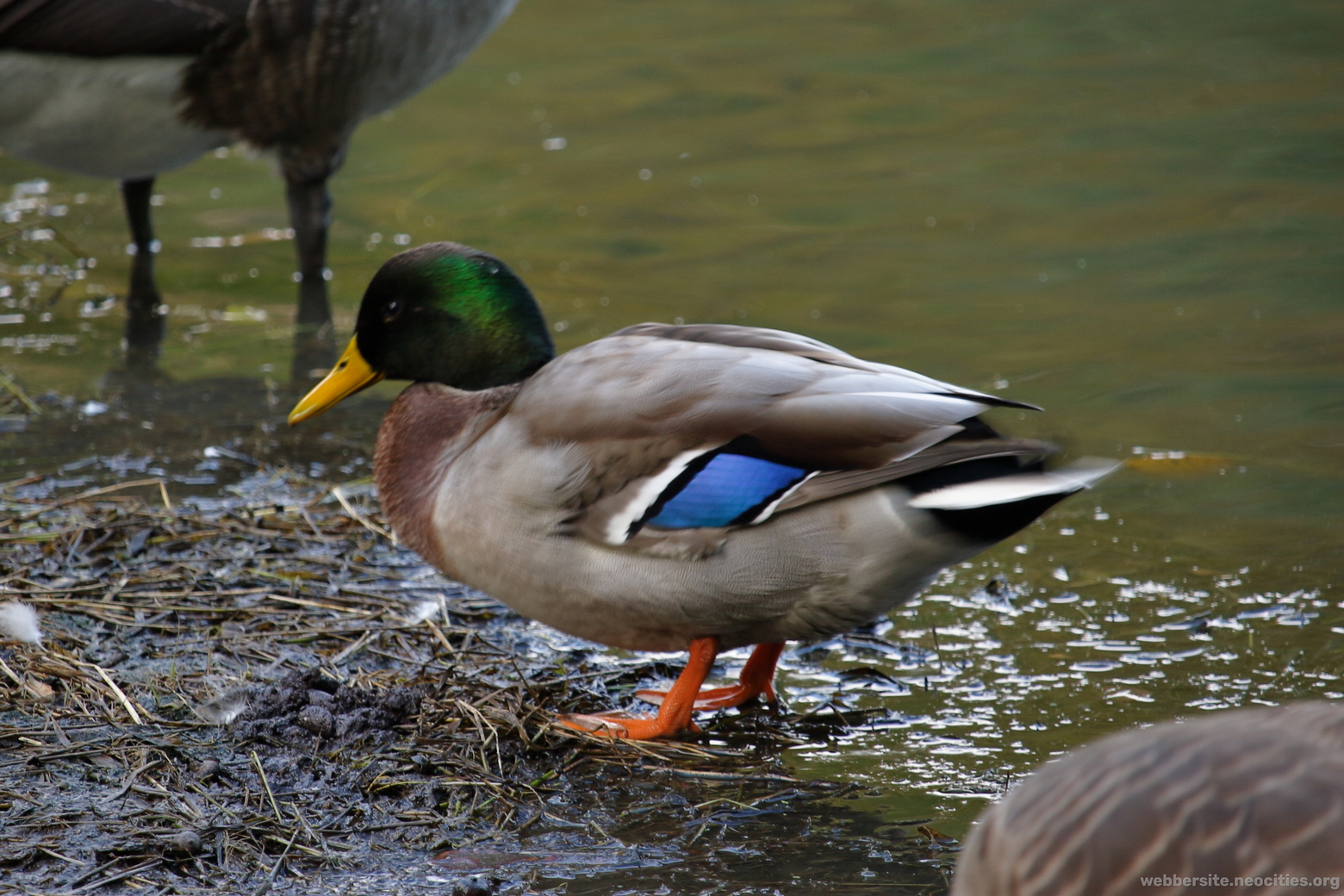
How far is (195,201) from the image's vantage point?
29.2ft

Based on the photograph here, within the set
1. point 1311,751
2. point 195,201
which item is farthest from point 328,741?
point 195,201

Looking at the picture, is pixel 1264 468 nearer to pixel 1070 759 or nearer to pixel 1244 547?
pixel 1244 547

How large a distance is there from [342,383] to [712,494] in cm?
129

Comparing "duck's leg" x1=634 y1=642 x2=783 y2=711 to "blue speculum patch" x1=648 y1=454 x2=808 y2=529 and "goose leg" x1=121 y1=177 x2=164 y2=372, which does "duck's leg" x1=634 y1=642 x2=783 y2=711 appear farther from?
"goose leg" x1=121 y1=177 x2=164 y2=372

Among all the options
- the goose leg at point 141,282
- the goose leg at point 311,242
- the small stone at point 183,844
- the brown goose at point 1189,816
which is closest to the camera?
the brown goose at point 1189,816

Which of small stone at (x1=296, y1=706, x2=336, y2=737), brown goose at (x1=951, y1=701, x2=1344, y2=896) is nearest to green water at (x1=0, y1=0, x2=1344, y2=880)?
small stone at (x1=296, y1=706, x2=336, y2=737)

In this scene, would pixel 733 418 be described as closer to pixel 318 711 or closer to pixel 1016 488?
pixel 1016 488

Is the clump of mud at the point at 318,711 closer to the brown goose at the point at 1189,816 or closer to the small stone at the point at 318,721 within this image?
the small stone at the point at 318,721

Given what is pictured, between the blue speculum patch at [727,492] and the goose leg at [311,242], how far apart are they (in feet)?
10.9

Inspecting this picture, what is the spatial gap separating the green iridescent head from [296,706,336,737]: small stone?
3.11ft

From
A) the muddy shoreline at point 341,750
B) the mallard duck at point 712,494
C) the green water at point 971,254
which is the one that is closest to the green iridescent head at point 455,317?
the mallard duck at point 712,494

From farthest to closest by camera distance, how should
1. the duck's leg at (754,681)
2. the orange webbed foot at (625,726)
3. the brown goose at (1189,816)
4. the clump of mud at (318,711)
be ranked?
the duck's leg at (754,681), the orange webbed foot at (625,726), the clump of mud at (318,711), the brown goose at (1189,816)

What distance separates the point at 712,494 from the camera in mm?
3381

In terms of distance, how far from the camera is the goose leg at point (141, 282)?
678 centimetres
